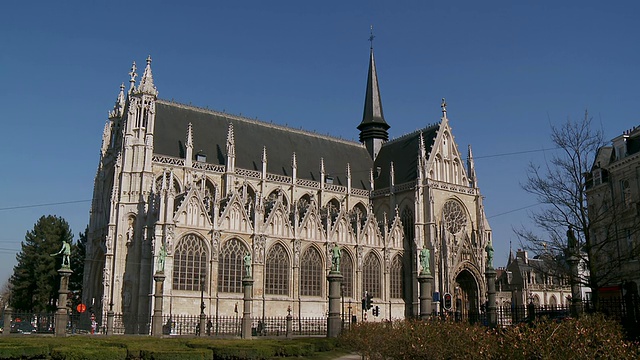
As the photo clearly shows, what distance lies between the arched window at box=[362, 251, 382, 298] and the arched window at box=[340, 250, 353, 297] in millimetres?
1374

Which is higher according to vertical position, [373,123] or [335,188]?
[373,123]

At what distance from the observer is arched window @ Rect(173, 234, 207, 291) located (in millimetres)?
41531

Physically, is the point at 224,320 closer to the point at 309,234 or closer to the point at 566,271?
the point at 309,234

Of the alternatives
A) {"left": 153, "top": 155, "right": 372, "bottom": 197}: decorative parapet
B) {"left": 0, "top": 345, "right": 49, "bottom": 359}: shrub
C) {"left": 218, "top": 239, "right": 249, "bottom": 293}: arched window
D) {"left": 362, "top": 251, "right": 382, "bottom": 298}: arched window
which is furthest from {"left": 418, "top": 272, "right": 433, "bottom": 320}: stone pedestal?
{"left": 153, "top": 155, "right": 372, "bottom": 197}: decorative parapet

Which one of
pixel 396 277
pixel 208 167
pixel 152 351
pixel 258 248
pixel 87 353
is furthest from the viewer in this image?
pixel 396 277

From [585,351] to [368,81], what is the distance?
206 feet

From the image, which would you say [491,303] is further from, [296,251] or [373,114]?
[373,114]

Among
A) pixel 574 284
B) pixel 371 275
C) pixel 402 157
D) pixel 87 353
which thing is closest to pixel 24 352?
pixel 87 353

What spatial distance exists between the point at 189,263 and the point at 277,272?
24.8ft

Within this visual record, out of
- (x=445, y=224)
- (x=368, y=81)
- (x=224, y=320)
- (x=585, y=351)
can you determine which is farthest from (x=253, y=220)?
(x=585, y=351)

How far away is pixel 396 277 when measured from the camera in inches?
2126

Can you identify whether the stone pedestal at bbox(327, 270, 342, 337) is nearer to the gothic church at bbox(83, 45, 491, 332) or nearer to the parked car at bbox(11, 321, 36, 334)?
the gothic church at bbox(83, 45, 491, 332)

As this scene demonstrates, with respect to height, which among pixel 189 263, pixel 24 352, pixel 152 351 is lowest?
pixel 24 352

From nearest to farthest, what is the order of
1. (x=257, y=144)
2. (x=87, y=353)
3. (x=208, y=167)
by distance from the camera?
1. (x=87, y=353)
2. (x=208, y=167)
3. (x=257, y=144)
